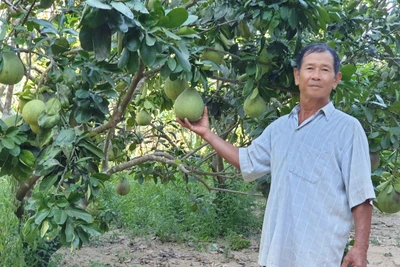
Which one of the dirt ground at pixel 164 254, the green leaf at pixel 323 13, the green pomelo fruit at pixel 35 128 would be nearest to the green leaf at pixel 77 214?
the green pomelo fruit at pixel 35 128

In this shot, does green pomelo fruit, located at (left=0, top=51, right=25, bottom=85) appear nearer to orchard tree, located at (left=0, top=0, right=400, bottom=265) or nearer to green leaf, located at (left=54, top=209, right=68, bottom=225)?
orchard tree, located at (left=0, top=0, right=400, bottom=265)

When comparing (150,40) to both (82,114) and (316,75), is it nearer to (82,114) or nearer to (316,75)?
(316,75)

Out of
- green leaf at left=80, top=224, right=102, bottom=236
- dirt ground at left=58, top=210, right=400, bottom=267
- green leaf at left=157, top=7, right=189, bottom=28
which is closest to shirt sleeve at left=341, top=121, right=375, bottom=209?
green leaf at left=157, top=7, right=189, bottom=28

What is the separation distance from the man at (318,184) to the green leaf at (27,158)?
91 cm

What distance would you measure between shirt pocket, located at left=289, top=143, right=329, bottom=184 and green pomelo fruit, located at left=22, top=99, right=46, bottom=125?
3.07 ft

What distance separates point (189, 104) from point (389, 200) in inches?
45.4

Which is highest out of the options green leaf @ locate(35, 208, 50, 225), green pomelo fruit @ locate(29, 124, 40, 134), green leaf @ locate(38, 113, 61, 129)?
green leaf @ locate(38, 113, 61, 129)

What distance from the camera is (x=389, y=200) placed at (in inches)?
96.0

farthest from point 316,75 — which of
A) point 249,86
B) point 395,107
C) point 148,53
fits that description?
point 395,107

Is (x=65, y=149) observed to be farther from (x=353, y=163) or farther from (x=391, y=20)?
(x=391, y=20)

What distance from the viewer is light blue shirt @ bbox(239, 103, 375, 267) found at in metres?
1.75

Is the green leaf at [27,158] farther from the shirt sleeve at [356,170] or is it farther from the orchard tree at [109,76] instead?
the shirt sleeve at [356,170]

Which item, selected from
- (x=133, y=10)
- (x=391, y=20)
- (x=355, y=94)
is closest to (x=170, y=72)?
(x=133, y=10)

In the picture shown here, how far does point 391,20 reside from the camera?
3.39 metres
